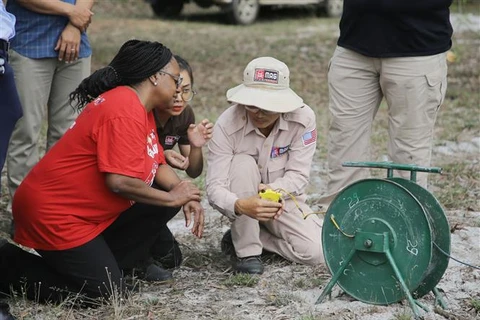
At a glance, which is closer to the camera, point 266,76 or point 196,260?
point 266,76

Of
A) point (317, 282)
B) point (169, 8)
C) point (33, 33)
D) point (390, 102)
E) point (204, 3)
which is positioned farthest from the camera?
point (169, 8)

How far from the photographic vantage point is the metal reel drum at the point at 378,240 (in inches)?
137

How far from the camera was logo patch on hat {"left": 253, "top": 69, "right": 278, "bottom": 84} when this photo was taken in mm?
4105

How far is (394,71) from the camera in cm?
465

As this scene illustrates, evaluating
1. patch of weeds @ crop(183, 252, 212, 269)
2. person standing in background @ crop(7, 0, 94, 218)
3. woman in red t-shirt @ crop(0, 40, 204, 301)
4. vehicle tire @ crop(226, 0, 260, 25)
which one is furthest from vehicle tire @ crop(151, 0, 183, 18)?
woman in red t-shirt @ crop(0, 40, 204, 301)

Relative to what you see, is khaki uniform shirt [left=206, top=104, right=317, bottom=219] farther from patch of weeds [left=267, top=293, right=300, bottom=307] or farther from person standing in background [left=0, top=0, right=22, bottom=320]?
person standing in background [left=0, top=0, right=22, bottom=320]

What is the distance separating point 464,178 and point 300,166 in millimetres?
2162

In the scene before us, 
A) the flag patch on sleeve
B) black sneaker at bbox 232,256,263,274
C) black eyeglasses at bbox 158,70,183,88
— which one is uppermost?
black eyeglasses at bbox 158,70,183,88

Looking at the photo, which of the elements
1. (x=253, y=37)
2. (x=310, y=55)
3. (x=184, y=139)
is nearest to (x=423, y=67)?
(x=184, y=139)

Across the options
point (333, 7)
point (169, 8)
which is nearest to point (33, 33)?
point (169, 8)

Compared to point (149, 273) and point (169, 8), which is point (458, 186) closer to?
point (149, 273)

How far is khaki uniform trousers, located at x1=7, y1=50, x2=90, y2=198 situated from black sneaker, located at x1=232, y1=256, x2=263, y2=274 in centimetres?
160

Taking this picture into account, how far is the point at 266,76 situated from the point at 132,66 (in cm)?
67

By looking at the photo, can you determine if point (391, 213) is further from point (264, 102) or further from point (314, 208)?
point (314, 208)
